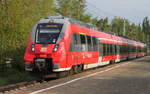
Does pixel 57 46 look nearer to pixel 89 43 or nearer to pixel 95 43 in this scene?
pixel 89 43

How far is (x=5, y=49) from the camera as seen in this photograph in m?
19.8

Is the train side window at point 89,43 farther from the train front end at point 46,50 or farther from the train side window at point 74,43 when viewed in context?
the train front end at point 46,50

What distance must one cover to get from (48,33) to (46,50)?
1.15 meters

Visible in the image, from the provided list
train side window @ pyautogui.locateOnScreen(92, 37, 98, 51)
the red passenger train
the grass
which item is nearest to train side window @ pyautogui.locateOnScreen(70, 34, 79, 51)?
the red passenger train

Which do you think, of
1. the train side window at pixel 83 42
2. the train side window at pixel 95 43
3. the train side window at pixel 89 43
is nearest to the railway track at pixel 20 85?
the train side window at pixel 83 42

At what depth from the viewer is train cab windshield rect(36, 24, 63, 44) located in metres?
15.8

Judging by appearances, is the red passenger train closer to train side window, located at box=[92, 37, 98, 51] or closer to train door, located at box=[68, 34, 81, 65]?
train door, located at box=[68, 34, 81, 65]

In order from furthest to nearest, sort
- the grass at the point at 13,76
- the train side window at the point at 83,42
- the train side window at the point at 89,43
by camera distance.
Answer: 1. the train side window at the point at 89,43
2. the train side window at the point at 83,42
3. the grass at the point at 13,76

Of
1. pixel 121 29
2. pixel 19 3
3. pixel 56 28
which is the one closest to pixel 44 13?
pixel 19 3

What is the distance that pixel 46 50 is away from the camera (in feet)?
50.6

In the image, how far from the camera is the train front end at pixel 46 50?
15.3m

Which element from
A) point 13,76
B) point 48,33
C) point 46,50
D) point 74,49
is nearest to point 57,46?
point 46,50

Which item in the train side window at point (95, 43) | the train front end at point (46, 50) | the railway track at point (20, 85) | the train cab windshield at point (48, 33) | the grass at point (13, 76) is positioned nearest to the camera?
the railway track at point (20, 85)

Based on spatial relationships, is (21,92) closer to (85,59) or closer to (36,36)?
(36,36)
